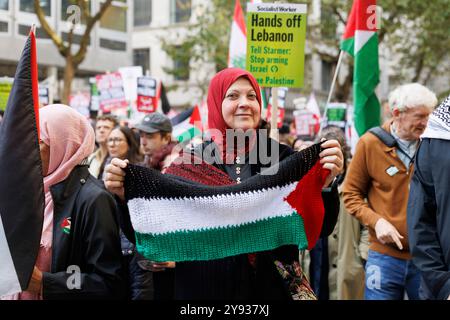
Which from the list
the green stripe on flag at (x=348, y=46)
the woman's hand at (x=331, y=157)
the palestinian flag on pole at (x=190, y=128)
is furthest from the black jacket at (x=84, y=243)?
the palestinian flag on pole at (x=190, y=128)

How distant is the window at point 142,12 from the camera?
36.3 meters

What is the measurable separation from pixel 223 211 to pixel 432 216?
102 cm

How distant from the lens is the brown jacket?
4.55 m

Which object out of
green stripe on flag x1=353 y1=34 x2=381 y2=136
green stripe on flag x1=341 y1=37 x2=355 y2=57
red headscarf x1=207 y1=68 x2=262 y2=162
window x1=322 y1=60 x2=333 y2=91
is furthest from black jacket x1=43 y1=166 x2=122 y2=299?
window x1=322 y1=60 x2=333 y2=91

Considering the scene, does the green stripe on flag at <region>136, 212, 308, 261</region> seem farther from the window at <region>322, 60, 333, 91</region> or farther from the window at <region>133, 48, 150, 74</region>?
the window at <region>322, 60, 333, 91</region>

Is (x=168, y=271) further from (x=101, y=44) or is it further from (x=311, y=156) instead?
(x=101, y=44)

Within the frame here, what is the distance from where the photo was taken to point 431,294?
314 cm

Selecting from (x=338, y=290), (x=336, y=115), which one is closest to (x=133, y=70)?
(x=336, y=115)

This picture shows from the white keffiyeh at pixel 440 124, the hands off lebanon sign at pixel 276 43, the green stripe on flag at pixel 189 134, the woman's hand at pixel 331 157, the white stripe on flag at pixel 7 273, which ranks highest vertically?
the hands off lebanon sign at pixel 276 43

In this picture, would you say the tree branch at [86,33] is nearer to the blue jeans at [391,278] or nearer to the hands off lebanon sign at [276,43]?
the hands off lebanon sign at [276,43]

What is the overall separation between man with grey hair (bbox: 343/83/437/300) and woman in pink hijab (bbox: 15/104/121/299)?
6.79 feet

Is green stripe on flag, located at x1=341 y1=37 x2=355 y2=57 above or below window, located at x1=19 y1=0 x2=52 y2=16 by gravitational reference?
below

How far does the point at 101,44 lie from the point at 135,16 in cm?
966

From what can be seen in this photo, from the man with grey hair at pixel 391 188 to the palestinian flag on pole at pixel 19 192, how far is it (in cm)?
251
